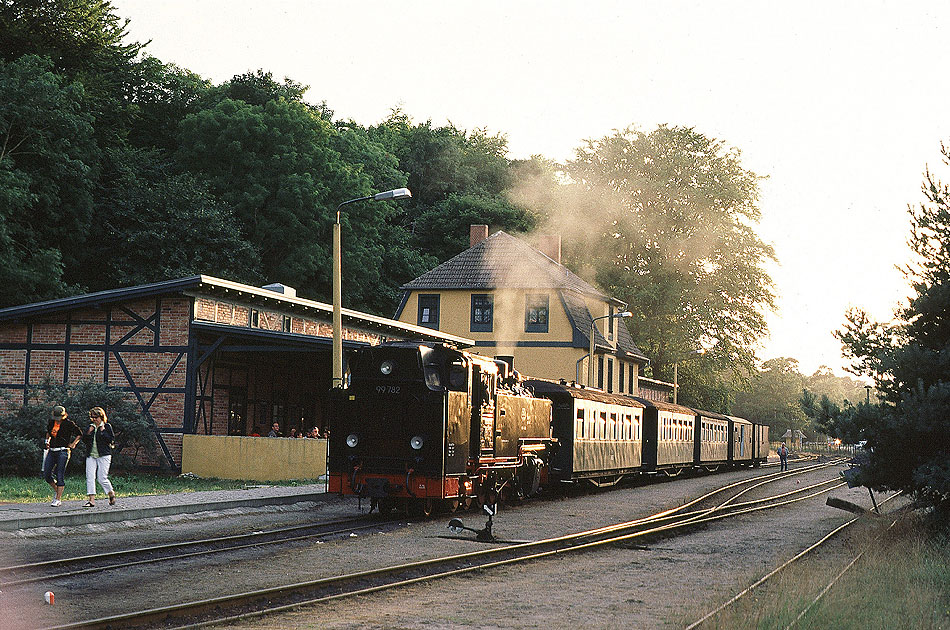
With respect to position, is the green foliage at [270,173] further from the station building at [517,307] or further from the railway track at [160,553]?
the railway track at [160,553]

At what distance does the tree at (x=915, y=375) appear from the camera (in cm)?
1599

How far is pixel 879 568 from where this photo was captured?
13.6 metres

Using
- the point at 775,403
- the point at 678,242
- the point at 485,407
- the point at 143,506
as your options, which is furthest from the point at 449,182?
the point at 143,506

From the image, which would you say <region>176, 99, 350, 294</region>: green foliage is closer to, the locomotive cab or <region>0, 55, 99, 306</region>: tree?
<region>0, 55, 99, 306</region>: tree

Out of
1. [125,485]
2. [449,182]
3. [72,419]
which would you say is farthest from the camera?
[449,182]

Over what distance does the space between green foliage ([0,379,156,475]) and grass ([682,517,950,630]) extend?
18.5 m

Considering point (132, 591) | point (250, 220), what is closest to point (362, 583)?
point (132, 591)

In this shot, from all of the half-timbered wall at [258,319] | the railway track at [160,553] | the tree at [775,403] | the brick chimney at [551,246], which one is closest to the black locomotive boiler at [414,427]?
the railway track at [160,553]

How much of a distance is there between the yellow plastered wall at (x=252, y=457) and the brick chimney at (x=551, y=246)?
30.7 m

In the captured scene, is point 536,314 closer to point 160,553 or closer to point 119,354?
point 119,354

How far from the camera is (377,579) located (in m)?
12.1

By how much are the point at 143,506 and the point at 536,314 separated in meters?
35.1

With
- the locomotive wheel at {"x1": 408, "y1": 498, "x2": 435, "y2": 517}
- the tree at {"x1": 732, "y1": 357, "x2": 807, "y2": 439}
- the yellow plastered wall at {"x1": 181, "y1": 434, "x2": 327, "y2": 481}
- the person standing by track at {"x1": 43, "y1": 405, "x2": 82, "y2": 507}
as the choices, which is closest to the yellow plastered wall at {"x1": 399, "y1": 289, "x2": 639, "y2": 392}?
the yellow plastered wall at {"x1": 181, "y1": 434, "x2": 327, "y2": 481}

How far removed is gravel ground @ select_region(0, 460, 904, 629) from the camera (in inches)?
389
